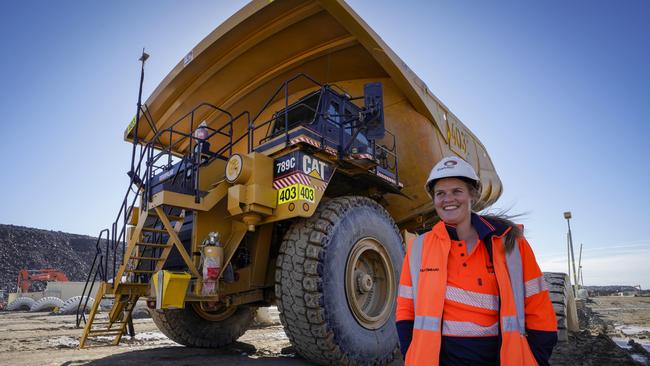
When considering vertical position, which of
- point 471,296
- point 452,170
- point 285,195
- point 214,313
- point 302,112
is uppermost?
point 302,112

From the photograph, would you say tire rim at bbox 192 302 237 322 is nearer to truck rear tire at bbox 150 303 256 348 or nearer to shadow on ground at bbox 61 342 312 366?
truck rear tire at bbox 150 303 256 348

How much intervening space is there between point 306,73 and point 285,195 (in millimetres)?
2934

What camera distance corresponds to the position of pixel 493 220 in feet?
6.74

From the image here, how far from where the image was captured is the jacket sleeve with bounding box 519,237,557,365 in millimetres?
1734

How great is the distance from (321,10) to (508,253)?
420 cm

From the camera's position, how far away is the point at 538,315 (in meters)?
1.77

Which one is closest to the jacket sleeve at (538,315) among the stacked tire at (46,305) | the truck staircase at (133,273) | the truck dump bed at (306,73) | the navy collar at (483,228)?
the navy collar at (483,228)

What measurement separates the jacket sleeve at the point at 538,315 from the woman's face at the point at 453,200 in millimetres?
356

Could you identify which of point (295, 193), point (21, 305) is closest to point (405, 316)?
point (295, 193)

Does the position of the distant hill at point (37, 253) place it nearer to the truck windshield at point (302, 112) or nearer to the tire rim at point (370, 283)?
the truck windshield at point (302, 112)

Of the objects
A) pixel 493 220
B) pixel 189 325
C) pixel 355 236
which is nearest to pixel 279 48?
pixel 355 236

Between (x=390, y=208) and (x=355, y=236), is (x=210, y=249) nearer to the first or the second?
(x=355, y=236)

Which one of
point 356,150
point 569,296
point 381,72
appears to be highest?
point 381,72

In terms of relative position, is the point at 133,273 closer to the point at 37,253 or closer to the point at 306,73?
the point at 306,73
